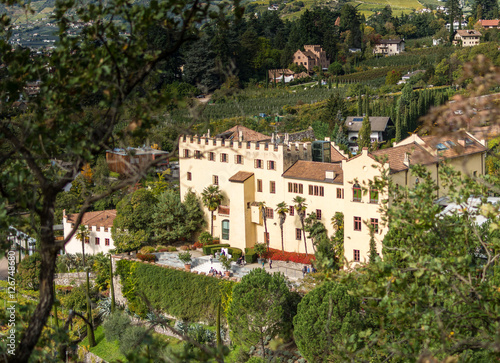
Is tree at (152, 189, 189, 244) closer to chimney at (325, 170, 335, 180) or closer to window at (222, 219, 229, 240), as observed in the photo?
window at (222, 219, 229, 240)

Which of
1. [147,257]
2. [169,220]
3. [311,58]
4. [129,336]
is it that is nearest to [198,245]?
[169,220]

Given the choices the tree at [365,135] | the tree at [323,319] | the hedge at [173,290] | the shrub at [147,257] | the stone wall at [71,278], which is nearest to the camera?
the tree at [323,319]

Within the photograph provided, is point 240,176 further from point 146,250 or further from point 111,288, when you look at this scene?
point 111,288

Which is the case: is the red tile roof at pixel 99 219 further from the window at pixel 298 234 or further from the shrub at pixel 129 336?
the window at pixel 298 234

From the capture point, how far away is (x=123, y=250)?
129 feet

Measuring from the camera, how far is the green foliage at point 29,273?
4012cm

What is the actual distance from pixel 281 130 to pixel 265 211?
2592 centimetres

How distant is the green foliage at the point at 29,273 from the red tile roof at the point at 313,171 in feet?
53.5

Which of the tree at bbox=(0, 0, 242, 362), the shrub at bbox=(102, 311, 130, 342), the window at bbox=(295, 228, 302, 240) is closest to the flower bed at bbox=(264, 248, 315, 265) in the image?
the window at bbox=(295, 228, 302, 240)

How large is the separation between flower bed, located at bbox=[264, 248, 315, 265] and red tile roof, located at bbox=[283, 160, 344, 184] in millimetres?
4206

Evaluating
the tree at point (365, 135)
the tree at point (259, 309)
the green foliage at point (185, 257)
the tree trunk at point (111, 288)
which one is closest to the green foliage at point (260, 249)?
the green foliage at point (185, 257)

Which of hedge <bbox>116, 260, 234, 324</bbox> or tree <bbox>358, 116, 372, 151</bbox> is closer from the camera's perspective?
hedge <bbox>116, 260, 234, 324</bbox>

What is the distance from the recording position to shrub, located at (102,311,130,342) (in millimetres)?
33781

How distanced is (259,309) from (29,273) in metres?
18.0
